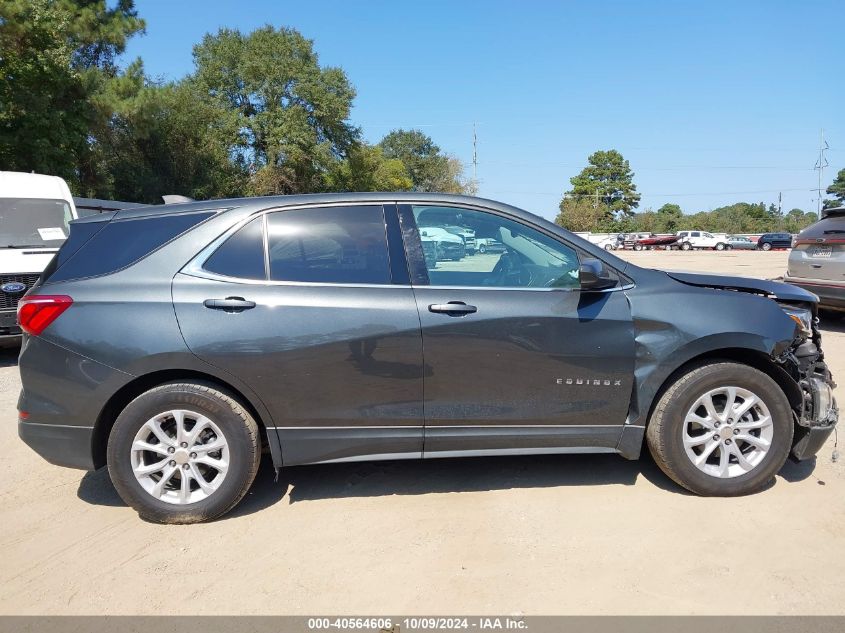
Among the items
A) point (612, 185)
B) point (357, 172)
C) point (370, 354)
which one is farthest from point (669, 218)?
point (370, 354)

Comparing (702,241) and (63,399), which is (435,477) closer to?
(63,399)

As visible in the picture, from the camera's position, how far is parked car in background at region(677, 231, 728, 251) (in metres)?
53.4

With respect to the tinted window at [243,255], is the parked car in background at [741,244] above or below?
below

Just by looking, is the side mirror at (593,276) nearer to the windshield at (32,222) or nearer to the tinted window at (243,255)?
the tinted window at (243,255)

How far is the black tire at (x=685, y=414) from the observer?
11.2 ft

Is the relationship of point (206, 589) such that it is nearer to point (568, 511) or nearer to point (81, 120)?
point (568, 511)

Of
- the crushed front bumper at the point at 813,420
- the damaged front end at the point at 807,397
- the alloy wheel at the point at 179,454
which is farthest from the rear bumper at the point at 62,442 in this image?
the crushed front bumper at the point at 813,420

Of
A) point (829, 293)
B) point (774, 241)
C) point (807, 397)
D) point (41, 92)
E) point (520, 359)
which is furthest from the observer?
point (774, 241)

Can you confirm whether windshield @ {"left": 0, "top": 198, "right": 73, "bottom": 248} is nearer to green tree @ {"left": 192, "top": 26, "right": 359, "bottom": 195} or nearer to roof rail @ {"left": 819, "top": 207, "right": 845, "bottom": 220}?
roof rail @ {"left": 819, "top": 207, "right": 845, "bottom": 220}

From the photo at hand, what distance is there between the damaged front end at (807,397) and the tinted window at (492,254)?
141 centimetres

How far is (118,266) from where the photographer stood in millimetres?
3361

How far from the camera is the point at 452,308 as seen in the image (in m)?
3.29

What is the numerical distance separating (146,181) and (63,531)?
101ft

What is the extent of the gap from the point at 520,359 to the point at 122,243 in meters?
2.40
